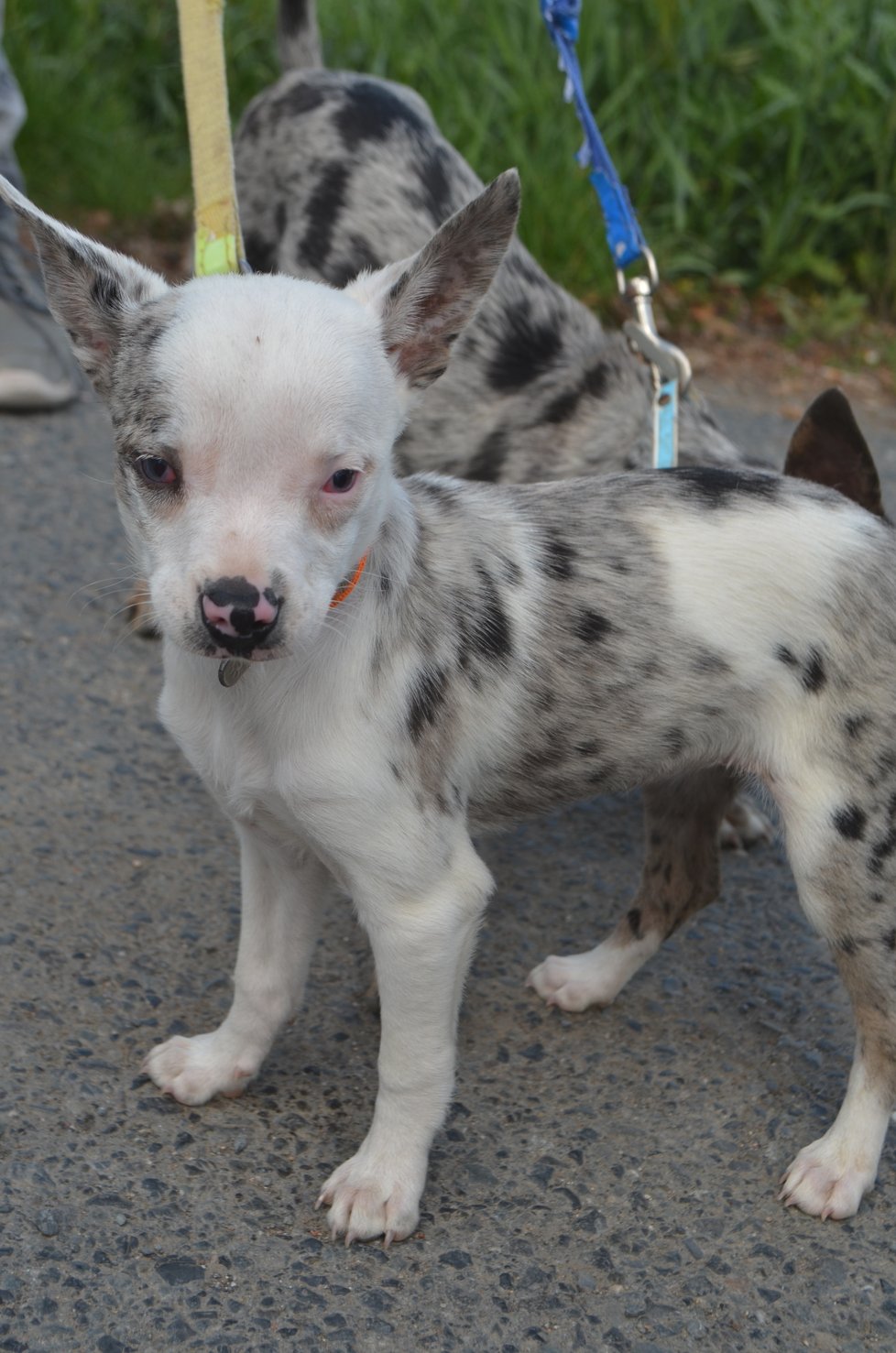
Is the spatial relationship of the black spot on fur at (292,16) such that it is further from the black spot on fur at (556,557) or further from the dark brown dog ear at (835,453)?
the black spot on fur at (556,557)

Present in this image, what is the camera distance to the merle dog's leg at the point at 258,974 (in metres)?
2.99

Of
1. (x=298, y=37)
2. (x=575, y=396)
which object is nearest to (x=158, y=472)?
(x=575, y=396)

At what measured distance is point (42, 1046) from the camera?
3.07 metres

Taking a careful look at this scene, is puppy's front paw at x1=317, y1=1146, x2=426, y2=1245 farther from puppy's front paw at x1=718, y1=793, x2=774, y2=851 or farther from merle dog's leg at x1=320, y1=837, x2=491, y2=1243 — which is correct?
puppy's front paw at x1=718, y1=793, x2=774, y2=851

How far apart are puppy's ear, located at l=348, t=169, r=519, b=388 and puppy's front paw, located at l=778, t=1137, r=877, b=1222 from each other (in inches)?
66.5

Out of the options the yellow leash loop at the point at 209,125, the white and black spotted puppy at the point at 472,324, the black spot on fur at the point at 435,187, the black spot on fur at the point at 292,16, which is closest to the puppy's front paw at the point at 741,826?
the white and black spotted puppy at the point at 472,324

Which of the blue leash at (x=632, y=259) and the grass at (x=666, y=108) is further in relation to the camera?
the grass at (x=666, y=108)

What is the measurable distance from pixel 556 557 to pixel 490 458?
1.40 m

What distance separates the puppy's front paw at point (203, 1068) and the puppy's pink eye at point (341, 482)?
1216 millimetres

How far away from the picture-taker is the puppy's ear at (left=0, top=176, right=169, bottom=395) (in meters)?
2.56

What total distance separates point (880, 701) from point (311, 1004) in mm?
1412

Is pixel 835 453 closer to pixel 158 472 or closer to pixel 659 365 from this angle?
pixel 659 365

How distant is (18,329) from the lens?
5.72 metres

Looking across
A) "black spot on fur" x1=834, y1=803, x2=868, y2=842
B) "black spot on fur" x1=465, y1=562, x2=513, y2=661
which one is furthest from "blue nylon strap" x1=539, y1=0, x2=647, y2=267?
"black spot on fur" x1=834, y1=803, x2=868, y2=842
